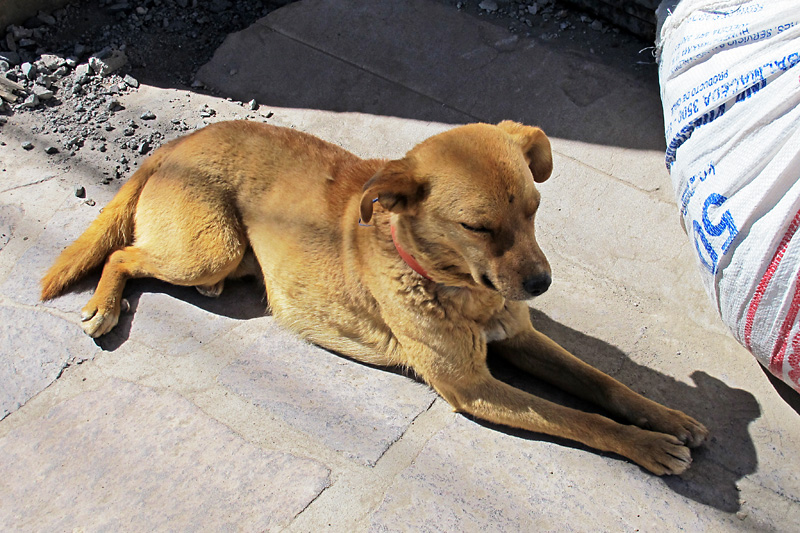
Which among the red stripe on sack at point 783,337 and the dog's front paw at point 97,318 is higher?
the red stripe on sack at point 783,337

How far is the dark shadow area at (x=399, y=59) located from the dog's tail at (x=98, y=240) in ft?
5.27

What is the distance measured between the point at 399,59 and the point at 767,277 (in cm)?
329

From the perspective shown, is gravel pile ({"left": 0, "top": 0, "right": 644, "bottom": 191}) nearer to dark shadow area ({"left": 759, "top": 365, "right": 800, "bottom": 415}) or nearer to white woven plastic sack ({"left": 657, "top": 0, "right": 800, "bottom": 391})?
white woven plastic sack ({"left": 657, "top": 0, "right": 800, "bottom": 391})

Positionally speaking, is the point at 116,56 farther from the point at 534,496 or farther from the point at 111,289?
the point at 534,496

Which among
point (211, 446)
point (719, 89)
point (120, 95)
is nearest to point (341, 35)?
point (120, 95)

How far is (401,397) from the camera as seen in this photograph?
3145mm

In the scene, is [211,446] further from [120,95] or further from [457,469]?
[120,95]

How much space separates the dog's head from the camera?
98.0 inches

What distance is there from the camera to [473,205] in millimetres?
2486

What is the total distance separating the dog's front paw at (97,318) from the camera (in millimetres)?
3432

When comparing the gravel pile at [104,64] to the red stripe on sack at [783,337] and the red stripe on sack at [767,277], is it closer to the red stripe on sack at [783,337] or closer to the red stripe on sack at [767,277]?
the red stripe on sack at [767,277]

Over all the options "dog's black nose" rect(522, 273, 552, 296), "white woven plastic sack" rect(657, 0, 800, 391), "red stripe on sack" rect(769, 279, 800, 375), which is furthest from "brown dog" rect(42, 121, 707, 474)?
"white woven plastic sack" rect(657, 0, 800, 391)

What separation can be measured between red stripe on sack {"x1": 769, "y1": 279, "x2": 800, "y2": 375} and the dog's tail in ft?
10.1

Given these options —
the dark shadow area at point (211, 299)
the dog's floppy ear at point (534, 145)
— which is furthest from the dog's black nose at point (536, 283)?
the dark shadow area at point (211, 299)
